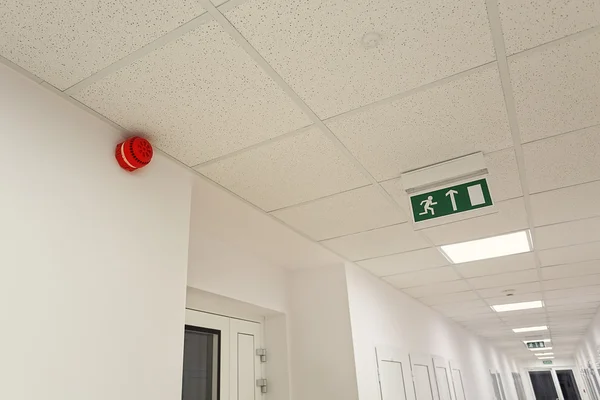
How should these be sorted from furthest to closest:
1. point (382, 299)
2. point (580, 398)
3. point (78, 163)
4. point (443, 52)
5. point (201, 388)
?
point (580, 398) < point (382, 299) < point (201, 388) < point (78, 163) < point (443, 52)

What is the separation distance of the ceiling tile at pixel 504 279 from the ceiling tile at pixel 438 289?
12 cm

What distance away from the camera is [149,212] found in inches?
69.8

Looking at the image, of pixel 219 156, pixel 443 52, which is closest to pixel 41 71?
pixel 219 156

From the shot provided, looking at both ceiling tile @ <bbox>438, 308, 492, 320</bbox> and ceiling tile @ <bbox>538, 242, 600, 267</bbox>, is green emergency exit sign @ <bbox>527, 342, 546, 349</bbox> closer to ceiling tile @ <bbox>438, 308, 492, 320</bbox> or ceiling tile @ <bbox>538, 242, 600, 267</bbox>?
ceiling tile @ <bbox>438, 308, 492, 320</bbox>

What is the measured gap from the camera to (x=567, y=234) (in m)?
3.18

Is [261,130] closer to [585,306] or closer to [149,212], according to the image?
[149,212]

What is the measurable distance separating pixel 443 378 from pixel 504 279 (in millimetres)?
1906

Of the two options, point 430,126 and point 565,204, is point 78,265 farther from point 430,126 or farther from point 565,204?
point 565,204

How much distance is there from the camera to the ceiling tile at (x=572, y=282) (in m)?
4.53

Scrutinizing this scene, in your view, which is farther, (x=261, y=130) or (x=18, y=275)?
(x=261, y=130)

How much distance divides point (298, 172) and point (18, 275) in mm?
1286

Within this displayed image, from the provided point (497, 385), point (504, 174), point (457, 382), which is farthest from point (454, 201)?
point (497, 385)

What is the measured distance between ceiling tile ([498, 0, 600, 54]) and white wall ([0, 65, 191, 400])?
1508 mm

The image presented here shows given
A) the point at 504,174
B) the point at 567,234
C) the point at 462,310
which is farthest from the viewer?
the point at 462,310
